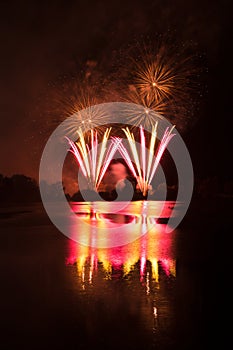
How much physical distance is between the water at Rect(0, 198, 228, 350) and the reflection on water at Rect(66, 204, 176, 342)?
0.01 metres

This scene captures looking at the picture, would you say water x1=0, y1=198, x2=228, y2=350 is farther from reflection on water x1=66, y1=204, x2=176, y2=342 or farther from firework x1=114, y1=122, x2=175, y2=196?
firework x1=114, y1=122, x2=175, y2=196

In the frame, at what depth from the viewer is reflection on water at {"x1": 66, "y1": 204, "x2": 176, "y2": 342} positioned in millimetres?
5770

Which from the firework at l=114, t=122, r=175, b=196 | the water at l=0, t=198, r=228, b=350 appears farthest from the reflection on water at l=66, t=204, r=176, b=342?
the firework at l=114, t=122, r=175, b=196

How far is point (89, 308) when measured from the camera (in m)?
5.88

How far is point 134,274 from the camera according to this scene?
8188 millimetres

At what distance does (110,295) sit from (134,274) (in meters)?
1.65

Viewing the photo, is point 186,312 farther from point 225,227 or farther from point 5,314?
point 225,227

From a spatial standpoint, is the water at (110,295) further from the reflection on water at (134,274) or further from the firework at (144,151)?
the firework at (144,151)

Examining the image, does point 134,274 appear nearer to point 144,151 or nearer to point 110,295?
point 110,295

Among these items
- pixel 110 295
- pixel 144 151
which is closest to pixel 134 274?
pixel 110 295

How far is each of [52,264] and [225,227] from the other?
8.71 m

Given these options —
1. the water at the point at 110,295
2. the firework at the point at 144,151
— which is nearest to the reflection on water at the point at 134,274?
the water at the point at 110,295

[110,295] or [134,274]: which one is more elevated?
[134,274]

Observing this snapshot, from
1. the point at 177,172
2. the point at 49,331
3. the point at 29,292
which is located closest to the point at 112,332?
the point at 49,331
